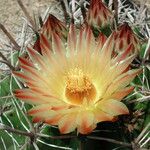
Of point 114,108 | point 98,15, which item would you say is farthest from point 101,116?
point 98,15

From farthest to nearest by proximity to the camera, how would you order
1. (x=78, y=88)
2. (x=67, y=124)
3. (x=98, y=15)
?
1. (x=98, y=15)
2. (x=78, y=88)
3. (x=67, y=124)

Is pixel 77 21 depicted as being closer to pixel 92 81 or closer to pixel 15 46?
pixel 15 46

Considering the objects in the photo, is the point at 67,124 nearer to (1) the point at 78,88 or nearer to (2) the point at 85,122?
(2) the point at 85,122

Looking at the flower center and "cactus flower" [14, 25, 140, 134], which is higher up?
"cactus flower" [14, 25, 140, 134]

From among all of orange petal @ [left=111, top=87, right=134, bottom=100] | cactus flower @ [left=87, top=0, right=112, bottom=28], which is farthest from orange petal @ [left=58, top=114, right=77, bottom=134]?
cactus flower @ [left=87, top=0, right=112, bottom=28]

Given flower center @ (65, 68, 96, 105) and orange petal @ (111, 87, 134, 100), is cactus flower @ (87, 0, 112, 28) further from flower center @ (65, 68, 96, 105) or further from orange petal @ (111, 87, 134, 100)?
orange petal @ (111, 87, 134, 100)

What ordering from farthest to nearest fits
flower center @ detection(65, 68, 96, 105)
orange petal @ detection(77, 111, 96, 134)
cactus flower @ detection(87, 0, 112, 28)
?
cactus flower @ detection(87, 0, 112, 28) → flower center @ detection(65, 68, 96, 105) → orange petal @ detection(77, 111, 96, 134)

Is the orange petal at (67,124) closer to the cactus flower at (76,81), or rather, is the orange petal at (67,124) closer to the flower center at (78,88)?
the cactus flower at (76,81)
